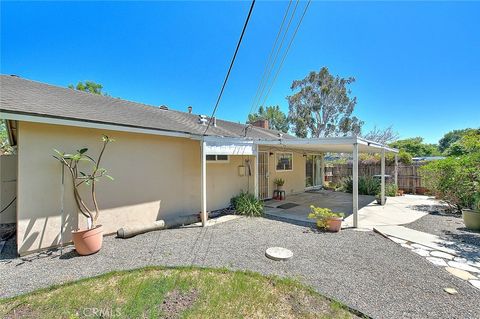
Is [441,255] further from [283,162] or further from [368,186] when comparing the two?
[368,186]

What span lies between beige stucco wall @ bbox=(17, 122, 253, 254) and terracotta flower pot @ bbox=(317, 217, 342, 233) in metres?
4.28

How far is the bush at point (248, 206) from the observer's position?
7.95 m

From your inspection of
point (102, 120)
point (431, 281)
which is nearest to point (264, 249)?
point (431, 281)

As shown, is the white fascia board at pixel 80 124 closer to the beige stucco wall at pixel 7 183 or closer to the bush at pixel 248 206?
the beige stucco wall at pixel 7 183

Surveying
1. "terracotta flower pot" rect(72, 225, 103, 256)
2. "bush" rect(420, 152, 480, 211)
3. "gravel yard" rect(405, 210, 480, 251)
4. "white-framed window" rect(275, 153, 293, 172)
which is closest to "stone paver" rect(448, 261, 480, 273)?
"gravel yard" rect(405, 210, 480, 251)

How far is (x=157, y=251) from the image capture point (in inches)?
185

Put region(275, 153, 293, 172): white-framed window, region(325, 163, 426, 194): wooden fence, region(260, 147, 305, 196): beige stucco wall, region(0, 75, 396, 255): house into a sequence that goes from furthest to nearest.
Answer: region(325, 163, 426, 194): wooden fence → region(275, 153, 293, 172): white-framed window → region(260, 147, 305, 196): beige stucco wall → region(0, 75, 396, 255): house

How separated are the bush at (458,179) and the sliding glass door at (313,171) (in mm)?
6961

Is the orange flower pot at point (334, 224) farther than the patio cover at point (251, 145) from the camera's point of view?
No

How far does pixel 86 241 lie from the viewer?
4387 mm

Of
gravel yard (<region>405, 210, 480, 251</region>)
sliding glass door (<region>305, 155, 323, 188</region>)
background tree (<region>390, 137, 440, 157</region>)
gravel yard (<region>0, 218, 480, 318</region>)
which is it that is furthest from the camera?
background tree (<region>390, 137, 440, 157</region>)

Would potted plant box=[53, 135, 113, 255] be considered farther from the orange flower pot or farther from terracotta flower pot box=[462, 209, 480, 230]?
terracotta flower pot box=[462, 209, 480, 230]

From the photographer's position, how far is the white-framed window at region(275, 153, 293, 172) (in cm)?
1161

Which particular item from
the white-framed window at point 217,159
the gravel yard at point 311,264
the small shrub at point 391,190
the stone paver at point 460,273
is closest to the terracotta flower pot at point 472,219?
the gravel yard at point 311,264
